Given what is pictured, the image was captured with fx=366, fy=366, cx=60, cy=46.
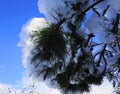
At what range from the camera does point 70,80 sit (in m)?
4.54

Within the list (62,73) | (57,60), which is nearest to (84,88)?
(62,73)

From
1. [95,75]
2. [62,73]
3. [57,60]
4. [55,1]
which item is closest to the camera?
[55,1]

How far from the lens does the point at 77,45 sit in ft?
13.7

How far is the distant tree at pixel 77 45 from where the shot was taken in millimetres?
3688

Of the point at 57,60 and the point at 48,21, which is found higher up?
the point at 48,21

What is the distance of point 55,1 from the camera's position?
3596 millimetres

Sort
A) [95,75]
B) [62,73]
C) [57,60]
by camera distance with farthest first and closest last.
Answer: [95,75], [62,73], [57,60]

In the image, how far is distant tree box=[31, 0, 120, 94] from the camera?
145 inches

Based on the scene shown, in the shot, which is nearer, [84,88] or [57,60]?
[57,60]

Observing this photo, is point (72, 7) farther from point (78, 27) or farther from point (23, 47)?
point (23, 47)

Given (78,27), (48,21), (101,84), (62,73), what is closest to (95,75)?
(101,84)

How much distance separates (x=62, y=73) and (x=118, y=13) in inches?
43.9

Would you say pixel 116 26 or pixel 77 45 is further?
pixel 77 45

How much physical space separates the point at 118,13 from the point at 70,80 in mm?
1247
